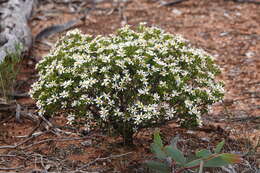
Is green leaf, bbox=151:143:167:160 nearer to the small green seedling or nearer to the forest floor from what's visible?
the small green seedling

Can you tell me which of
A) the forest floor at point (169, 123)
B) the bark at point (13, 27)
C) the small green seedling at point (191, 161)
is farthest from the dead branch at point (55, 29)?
the small green seedling at point (191, 161)

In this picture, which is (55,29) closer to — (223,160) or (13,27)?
(13,27)

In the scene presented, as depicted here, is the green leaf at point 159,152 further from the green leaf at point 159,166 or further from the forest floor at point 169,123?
the forest floor at point 169,123

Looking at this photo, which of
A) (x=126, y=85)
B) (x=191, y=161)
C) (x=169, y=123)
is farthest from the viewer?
(x=169, y=123)

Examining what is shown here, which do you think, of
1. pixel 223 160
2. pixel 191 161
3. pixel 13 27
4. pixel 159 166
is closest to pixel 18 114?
pixel 13 27

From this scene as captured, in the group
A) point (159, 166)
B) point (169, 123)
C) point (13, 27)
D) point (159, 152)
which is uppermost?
point (13, 27)

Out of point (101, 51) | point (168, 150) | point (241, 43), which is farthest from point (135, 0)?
point (168, 150)
